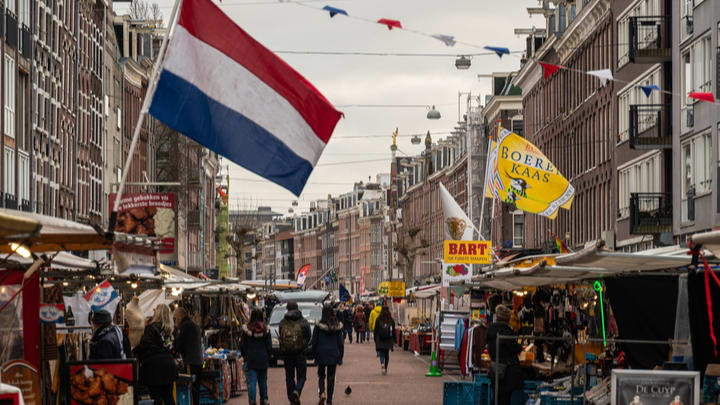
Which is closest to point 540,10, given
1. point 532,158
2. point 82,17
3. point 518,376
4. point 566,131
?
point 566,131

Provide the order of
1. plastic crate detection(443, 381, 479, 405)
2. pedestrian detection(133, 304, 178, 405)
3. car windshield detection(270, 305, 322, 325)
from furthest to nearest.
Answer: car windshield detection(270, 305, 322, 325) < plastic crate detection(443, 381, 479, 405) < pedestrian detection(133, 304, 178, 405)

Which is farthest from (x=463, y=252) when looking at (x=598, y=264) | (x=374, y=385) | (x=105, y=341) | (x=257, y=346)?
(x=598, y=264)

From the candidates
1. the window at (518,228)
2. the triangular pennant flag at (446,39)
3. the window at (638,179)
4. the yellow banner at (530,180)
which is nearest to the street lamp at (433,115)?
the window at (518,228)

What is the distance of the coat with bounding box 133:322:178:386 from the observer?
1788 centimetres

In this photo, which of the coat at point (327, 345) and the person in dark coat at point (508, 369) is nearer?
the person in dark coat at point (508, 369)

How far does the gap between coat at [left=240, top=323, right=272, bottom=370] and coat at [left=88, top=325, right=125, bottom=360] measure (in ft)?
18.1

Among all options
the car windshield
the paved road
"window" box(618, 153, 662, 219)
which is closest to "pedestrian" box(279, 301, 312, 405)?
the paved road

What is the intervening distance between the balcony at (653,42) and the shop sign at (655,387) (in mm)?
32094

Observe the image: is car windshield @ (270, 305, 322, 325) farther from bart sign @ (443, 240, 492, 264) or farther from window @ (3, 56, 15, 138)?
window @ (3, 56, 15, 138)

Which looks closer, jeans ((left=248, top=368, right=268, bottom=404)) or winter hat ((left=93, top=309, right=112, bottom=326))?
winter hat ((left=93, top=309, right=112, bottom=326))

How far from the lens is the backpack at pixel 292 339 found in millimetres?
22609

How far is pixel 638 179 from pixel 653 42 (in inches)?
236

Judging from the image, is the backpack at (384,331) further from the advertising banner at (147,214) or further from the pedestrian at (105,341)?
the pedestrian at (105,341)

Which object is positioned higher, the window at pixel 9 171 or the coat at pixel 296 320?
the window at pixel 9 171
